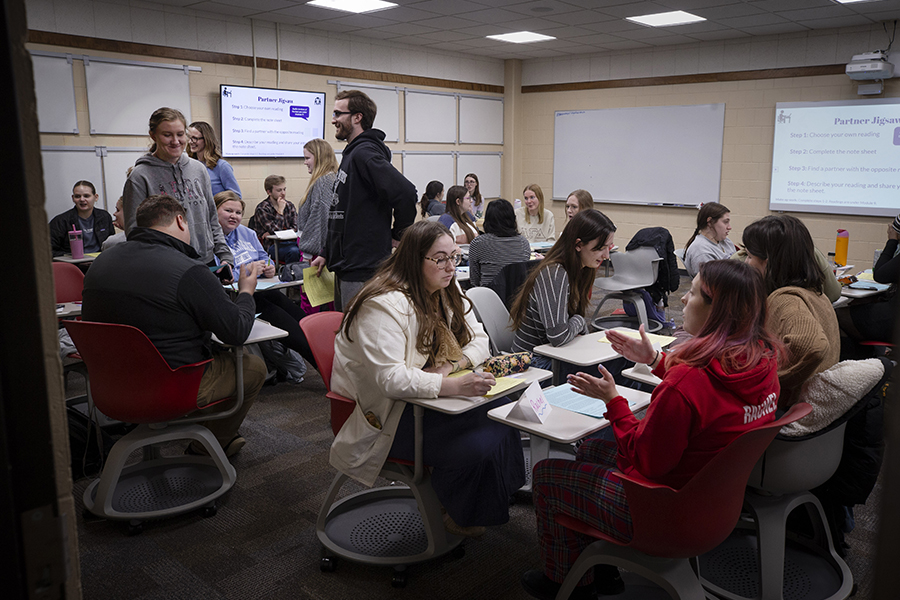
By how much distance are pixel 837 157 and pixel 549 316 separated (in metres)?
6.42

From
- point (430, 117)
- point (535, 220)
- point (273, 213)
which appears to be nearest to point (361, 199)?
point (273, 213)

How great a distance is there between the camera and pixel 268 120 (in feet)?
23.9

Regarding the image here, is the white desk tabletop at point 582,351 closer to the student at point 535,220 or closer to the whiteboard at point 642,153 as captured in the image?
the student at point 535,220

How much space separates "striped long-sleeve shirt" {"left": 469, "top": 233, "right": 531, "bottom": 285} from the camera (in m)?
4.44

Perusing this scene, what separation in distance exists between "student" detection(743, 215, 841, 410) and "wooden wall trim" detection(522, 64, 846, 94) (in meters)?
6.22

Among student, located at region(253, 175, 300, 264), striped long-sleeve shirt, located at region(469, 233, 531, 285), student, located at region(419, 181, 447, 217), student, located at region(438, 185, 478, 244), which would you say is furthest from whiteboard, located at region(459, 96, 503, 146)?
striped long-sleeve shirt, located at region(469, 233, 531, 285)

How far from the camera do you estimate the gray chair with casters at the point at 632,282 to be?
535cm

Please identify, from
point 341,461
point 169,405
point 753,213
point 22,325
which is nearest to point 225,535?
point 169,405

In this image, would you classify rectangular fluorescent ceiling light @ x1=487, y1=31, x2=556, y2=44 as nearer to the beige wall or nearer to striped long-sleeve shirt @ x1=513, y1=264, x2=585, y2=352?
the beige wall

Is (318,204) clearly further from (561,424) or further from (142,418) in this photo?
(561,424)

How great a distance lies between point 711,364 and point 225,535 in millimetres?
1955

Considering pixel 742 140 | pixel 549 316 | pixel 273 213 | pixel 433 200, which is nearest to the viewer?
pixel 549 316

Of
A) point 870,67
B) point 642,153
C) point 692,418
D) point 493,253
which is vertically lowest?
point 692,418

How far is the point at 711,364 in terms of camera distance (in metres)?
1.68
